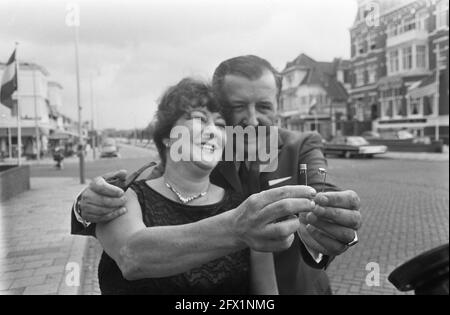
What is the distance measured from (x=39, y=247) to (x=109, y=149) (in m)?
0.69

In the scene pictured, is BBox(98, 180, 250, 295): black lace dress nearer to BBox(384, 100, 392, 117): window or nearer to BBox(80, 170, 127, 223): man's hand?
BBox(80, 170, 127, 223): man's hand

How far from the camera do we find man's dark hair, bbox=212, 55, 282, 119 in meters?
0.86

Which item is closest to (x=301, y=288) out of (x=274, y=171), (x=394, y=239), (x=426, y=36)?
(x=274, y=171)

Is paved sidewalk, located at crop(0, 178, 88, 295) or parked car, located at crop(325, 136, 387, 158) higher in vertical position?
parked car, located at crop(325, 136, 387, 158)

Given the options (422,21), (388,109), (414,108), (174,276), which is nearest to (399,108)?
(388,109)

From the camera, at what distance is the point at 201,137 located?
2.80 feet

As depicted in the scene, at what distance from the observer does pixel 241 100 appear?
2.77 ft

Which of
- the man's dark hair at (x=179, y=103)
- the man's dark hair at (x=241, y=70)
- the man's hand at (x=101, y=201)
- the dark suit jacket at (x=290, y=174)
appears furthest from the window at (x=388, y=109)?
the man's hand at (x=101, y=201)

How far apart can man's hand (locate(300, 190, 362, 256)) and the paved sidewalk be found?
2.08 feet

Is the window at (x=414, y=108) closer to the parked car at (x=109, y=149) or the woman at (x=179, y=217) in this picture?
the woman at (x=179, y=217)

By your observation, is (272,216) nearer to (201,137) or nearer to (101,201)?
(201,137)

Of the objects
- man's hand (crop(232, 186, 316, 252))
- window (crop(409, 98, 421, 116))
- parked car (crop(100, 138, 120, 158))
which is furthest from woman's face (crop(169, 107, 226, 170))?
window (crop(409, 98, 421, 116))
